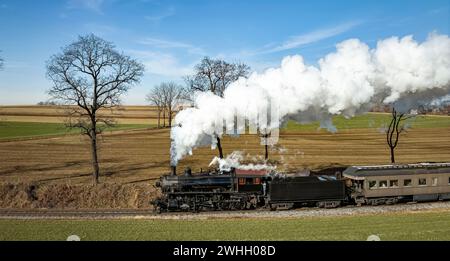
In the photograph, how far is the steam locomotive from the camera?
23.0 m

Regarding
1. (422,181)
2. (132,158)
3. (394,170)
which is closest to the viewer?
(394,170)

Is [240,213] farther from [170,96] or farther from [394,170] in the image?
[170,96]

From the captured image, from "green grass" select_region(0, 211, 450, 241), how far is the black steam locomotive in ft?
5.76

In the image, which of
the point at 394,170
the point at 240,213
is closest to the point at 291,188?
the point at 240,213

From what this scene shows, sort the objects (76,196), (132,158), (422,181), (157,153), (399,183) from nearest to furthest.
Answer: (399,183)
(422,181)
(76,196)
(132,158)
(157,153)

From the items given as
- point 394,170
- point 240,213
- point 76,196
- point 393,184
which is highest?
point 394,170

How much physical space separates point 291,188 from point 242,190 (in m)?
2.65

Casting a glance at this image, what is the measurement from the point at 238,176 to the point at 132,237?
286 inches

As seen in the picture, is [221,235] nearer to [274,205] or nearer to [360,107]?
[274,205]

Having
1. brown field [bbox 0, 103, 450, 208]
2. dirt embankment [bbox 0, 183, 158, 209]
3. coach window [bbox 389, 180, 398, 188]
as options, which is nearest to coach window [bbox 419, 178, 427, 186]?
coach window [bbox 389, 180, 398, 188]

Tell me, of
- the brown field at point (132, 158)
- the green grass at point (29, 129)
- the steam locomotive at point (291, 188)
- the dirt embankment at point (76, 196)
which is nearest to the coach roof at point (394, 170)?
the steam locomotive at point (291, 188)

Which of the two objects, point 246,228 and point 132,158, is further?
point 132,158

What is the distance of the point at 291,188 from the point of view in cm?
2331

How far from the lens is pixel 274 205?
77.0ft
